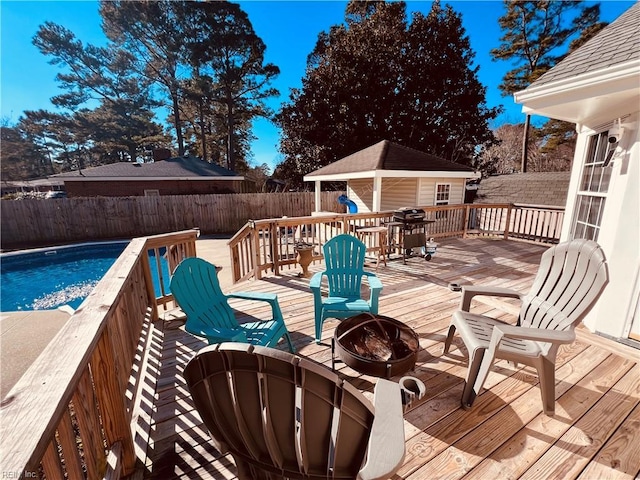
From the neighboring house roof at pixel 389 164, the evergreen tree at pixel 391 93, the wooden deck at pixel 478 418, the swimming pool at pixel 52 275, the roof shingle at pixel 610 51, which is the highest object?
the evergreen tree at pixel 391 93

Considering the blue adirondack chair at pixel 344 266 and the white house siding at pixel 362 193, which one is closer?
the blue adirondack chair at pixel 344 266

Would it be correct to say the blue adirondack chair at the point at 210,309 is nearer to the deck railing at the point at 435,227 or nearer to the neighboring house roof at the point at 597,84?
the deck railing at the point at 435,227

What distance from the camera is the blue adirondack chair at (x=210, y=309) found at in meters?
2.08

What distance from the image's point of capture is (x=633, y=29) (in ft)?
10.2

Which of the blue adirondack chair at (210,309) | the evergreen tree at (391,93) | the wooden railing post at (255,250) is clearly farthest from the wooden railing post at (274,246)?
the evergreen tree at (391,93)

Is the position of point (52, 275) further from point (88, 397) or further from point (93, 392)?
point (88, 397)

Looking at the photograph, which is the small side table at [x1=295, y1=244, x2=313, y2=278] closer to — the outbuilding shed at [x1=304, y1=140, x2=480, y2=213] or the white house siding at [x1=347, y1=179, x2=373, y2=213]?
the outbuilding shed at [x1=304, y1=140, x2=480, y2=213]

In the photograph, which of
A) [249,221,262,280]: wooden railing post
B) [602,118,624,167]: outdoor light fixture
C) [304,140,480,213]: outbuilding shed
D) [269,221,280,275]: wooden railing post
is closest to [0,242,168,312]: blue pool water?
[249,221,262,280]: wooden railing post

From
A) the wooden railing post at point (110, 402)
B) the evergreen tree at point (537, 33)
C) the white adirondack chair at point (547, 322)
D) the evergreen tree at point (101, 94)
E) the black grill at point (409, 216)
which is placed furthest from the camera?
the evergreen tree at point (101, 94)

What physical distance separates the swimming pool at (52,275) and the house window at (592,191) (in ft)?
30.3

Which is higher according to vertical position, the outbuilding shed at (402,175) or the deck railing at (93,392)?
the outbuilding shed at (402,175)

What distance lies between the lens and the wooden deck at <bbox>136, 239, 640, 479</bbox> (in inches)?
60.7

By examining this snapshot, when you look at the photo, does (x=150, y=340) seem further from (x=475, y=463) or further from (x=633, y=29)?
(x=633, y=29)

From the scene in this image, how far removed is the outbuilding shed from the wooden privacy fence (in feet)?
14.2
